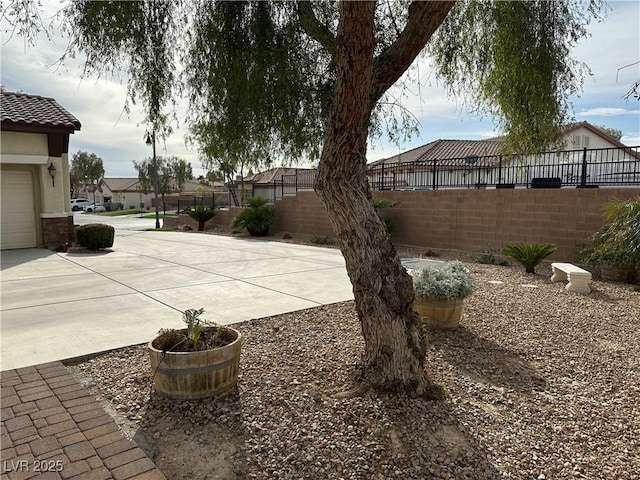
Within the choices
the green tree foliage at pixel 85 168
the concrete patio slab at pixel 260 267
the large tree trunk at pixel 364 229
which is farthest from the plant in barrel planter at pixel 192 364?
the green tree foliage at pixel 85 168

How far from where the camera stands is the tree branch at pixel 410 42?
10.8 feet

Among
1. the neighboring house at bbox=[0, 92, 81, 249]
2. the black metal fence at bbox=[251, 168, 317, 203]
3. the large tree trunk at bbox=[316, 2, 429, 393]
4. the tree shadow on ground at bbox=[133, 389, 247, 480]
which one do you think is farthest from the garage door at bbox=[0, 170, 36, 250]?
the large tree trunk at bbox=[316, 2, 429, 393]

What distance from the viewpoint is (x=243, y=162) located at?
4957mm

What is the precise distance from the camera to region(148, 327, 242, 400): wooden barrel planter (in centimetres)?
325

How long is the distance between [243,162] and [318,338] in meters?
2.12

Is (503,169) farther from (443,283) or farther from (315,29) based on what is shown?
(315,29)

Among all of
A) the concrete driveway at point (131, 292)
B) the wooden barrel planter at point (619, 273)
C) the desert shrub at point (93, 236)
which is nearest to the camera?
the concrete driveway at point (131, 292)

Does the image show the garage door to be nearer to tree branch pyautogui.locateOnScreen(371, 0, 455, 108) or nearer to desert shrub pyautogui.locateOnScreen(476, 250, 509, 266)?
desert shrub pyautogui.locateOnScreen(476, 250, 509, 266)

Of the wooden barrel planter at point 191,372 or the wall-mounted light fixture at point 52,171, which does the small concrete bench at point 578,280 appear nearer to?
the wooden barrel planter at point 191,372

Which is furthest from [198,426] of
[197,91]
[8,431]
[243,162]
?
[197,91]

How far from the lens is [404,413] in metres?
3.14

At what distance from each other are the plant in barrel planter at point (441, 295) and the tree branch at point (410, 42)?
2449 mm

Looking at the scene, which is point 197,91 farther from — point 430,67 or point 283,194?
point 283,194

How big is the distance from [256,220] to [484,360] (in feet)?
47.9
